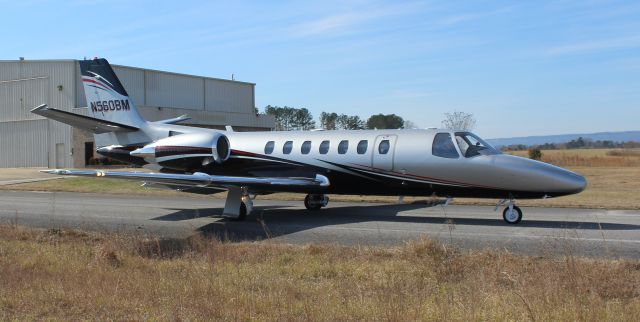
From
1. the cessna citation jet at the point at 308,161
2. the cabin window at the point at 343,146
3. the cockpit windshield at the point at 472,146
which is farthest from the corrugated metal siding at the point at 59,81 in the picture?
the cockpit windshield at the point at 472,146

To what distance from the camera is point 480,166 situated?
14.4 metres

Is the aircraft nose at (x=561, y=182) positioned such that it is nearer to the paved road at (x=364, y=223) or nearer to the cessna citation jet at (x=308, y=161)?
the cessna citation jet at (x=308, y=161)

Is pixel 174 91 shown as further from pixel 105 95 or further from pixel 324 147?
pixel 324 147

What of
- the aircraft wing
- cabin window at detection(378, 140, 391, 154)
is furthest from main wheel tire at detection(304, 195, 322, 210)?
cabin window at detection(378, 140, 391, 154)

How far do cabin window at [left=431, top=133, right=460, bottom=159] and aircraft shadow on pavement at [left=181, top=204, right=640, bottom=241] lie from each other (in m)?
1.61

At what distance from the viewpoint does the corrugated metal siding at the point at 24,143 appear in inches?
1965

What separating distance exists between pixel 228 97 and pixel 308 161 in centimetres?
4730

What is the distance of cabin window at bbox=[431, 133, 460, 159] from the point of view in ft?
49.0

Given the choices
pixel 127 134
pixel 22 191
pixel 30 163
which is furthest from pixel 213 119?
pixel 127 134

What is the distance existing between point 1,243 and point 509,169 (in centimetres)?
1091

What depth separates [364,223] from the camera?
15148mm

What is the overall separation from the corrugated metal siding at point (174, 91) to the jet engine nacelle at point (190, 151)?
121ft

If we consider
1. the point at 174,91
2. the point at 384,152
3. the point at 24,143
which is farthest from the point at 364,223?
the point at 174,91

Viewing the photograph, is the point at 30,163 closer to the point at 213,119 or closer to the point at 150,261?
the point at 213,119
